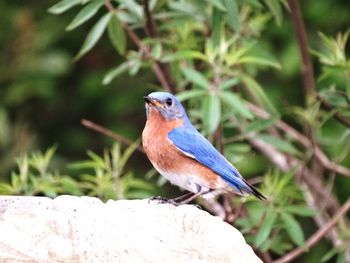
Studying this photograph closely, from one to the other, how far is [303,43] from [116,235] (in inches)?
84.9

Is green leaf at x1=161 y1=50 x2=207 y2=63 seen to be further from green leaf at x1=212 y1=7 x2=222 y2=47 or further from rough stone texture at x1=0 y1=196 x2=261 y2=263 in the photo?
rough stone texture at x1=0 y1=196 x2=261 y2=263

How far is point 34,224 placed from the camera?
3967mm

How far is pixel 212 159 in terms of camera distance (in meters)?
4.89

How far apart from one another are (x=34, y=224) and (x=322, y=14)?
425 cm

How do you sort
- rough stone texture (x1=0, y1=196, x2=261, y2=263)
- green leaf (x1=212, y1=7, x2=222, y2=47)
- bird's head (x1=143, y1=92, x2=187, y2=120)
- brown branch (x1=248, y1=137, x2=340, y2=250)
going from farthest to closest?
brown branch (x1=248, y1=137, x2=340, y2=250) → green leaf (x1=212, y1=7, x2=222, y2=47) → bird's head (x1=143, y1=92, x2=187, y2=120) → rough stone texture (x1=0, y1=196, x2=261, y2=263)

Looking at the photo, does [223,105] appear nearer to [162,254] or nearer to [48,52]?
[162,254]

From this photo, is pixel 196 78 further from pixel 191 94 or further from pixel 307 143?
pixel 307 143

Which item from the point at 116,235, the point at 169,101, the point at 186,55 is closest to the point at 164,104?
the point at 169,101

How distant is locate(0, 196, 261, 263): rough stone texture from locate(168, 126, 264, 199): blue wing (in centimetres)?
67

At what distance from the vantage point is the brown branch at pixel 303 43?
5.58 meters

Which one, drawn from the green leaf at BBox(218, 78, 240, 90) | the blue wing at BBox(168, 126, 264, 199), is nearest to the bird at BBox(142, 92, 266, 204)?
the blue wing at BBox(168, 126, 264, 199)

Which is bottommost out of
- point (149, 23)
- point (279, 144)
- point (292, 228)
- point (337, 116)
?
point (292, 228)

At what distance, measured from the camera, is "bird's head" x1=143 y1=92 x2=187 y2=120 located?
16.6 feet

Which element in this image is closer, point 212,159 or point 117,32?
point 212,159
